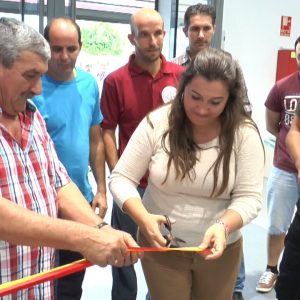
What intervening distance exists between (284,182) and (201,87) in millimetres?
1658

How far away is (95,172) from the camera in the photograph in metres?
2.44

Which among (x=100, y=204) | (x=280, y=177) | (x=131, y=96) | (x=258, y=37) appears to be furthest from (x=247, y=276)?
(x=258, y=37)

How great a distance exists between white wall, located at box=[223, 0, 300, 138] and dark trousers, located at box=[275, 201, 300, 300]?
12.2 ft

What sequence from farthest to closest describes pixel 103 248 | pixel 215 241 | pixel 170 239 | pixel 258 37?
1. pixel 258 37
2. pixel 170 239
3. pixel 215 241
4. pixel 103 248

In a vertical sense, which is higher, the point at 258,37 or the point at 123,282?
the point at 258,37

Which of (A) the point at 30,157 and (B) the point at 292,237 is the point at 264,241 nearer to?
(B) the point at 292,237

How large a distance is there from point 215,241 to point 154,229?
22 centimetres

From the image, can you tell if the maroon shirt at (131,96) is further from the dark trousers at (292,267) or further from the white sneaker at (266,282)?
the white sneaker at (266,282)

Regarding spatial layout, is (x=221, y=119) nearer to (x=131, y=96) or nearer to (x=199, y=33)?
(x=131, y=96)

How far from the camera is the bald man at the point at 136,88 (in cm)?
241

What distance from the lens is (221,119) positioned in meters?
1.72

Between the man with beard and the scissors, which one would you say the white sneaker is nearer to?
the man with beard

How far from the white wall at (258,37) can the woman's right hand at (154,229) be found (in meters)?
4.16

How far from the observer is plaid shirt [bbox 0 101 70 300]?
132 centimetres
